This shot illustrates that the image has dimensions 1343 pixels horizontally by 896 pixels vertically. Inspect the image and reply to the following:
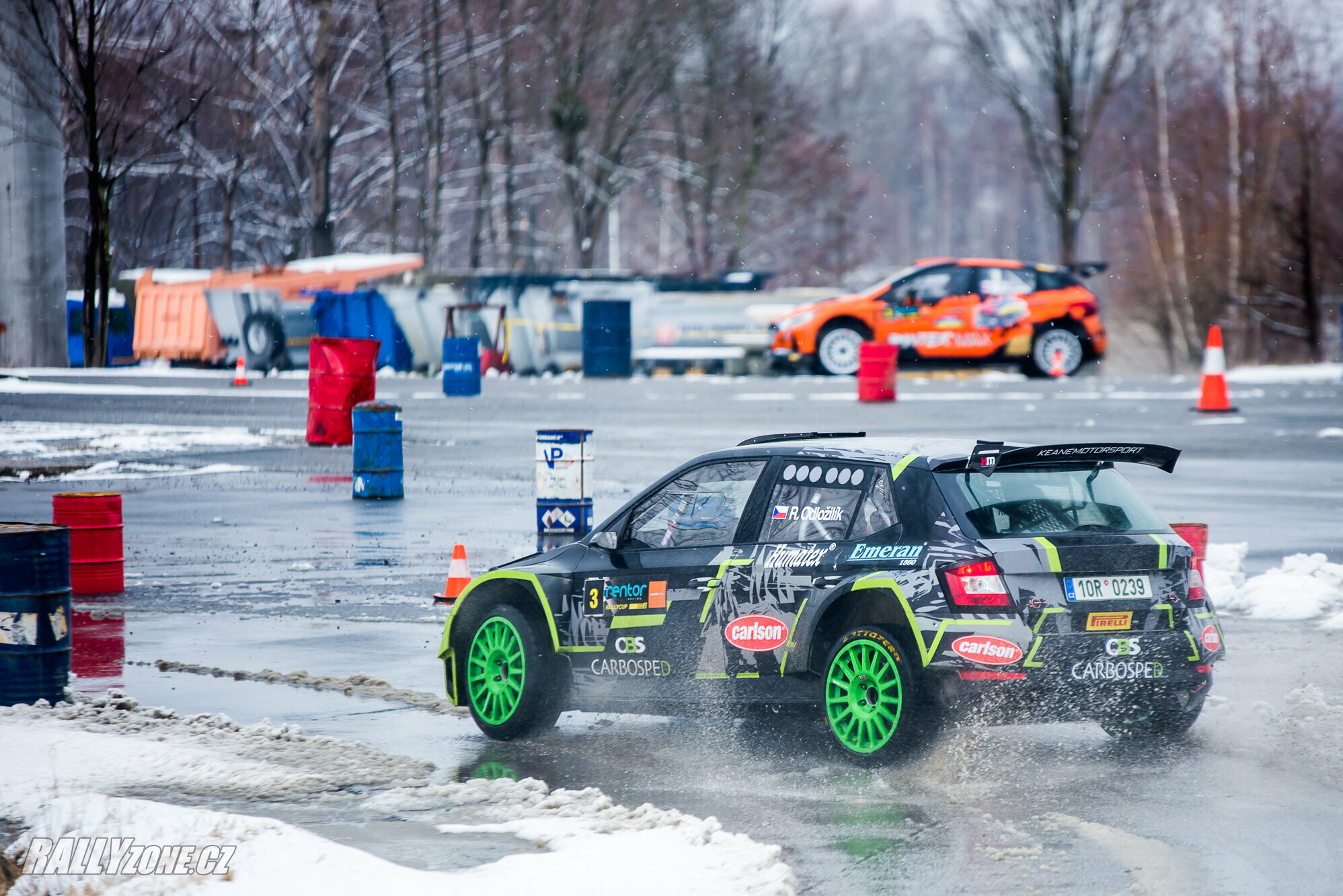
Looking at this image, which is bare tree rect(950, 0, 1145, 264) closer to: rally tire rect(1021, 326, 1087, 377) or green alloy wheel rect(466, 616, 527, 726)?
rally tire rect(1021, 326, 1087, 377)

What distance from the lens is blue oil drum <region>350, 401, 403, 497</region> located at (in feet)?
52.9

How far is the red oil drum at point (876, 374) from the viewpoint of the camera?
2638 cm

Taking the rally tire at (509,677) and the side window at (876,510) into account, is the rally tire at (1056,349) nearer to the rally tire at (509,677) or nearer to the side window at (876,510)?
the rally tire at (509,677)

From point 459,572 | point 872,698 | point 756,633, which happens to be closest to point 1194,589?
point 872,698

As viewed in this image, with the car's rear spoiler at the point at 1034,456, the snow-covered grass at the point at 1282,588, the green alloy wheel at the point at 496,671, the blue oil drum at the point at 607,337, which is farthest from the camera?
the blue oil drum at the point at 607,337

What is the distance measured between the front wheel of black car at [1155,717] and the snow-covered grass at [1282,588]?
308 cm

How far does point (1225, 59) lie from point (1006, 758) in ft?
147

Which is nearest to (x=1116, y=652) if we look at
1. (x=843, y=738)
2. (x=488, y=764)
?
(x=843, y=738)

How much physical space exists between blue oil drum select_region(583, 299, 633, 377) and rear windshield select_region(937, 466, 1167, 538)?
28.2 m

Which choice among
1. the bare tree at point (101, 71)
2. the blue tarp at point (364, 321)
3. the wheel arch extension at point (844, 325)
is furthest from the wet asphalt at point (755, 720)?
the blue tarp at point (364, 321)

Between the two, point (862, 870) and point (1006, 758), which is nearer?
point (862, 870)

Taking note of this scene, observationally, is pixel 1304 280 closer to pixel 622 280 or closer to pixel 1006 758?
pixel 622 280

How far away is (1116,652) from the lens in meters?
6.64

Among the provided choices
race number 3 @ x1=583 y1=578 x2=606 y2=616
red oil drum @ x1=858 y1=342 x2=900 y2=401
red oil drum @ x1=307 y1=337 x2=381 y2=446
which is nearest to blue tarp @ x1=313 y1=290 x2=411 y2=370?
red oil drum @ x1=858 y1=342 x2=900 y2=401
